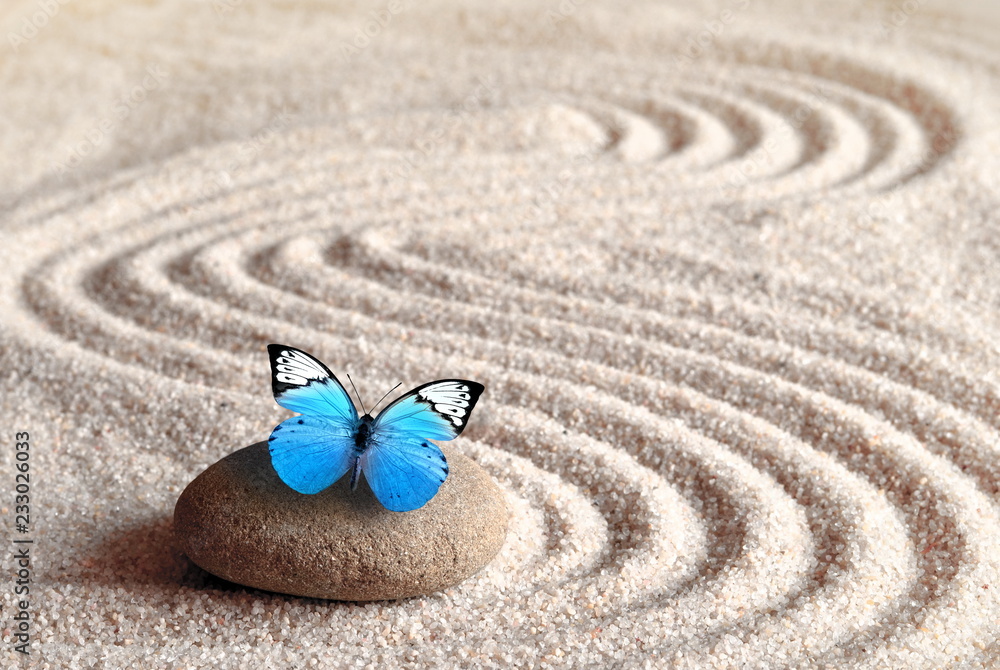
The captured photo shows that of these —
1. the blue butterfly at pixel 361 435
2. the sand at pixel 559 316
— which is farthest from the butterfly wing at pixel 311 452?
the sand at pixel 559 316

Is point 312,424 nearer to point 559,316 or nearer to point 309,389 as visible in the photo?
point 309,389

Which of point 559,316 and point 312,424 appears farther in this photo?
point 559,316

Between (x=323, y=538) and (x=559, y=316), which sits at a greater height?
(x=559, y=316)

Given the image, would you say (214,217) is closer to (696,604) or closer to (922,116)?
(696,604)

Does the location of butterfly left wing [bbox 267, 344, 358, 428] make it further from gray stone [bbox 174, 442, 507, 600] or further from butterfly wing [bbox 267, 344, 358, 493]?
gray stone [bbox 174, 442, 507, 600]

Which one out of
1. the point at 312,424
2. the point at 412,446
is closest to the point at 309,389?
the point at 312,424

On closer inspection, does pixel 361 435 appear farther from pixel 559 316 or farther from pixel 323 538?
pixel 559 316

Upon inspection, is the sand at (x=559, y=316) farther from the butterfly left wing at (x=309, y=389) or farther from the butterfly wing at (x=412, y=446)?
the butterfly left wing at (x=309, y=389)

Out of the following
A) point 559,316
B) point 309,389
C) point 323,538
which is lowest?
point 323,538

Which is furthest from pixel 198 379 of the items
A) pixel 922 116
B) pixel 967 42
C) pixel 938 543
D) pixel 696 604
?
pixel 967 42
